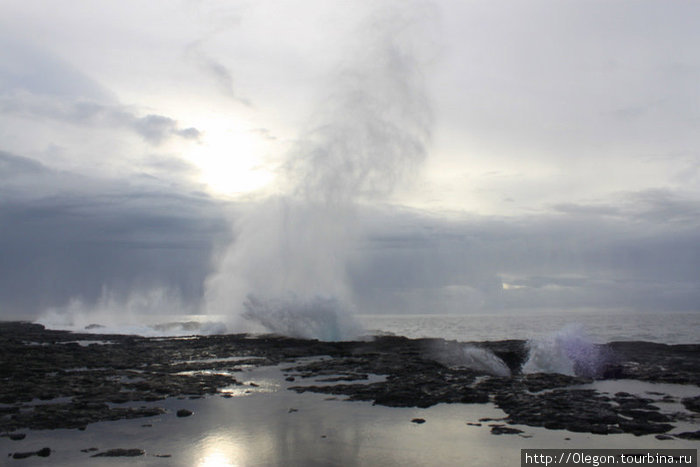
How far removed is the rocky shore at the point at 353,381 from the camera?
61.4ft

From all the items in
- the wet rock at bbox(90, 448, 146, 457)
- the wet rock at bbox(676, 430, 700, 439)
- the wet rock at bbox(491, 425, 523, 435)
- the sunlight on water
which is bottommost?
the sunlight on water

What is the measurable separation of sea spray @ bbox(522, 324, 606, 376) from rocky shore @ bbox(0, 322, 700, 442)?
2.89 ft

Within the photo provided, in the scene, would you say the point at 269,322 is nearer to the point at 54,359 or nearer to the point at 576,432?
the point at 54,359

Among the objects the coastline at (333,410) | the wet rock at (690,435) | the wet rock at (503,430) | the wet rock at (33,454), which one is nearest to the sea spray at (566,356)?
the coastline at (333,410)

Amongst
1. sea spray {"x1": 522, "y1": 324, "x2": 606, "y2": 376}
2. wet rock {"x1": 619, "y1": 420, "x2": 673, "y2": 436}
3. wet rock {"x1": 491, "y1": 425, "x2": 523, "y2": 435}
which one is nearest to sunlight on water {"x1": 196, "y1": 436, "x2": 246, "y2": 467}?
wet rock {"x1": 491, "y1": 425, "x2": 523, "y2": 435}

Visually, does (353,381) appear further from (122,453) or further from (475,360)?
(122,453)

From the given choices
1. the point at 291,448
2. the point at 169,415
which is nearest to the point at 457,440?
the point at 291,448

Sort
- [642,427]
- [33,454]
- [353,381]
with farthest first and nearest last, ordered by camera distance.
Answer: [353,381] < [642,427] < [33,454]

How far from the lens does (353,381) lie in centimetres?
2880

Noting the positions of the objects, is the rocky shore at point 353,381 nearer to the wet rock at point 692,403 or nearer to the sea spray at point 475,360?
the wet rock at point 692,403

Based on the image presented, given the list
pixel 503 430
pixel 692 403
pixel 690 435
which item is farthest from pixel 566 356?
pixel 503 430

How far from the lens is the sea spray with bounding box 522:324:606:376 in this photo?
105 ft

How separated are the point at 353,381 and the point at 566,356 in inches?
607

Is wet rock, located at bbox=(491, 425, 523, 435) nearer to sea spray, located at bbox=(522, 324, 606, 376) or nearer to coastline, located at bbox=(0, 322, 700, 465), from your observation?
coastline, located at bbox=(0, 322, 700, 465)
